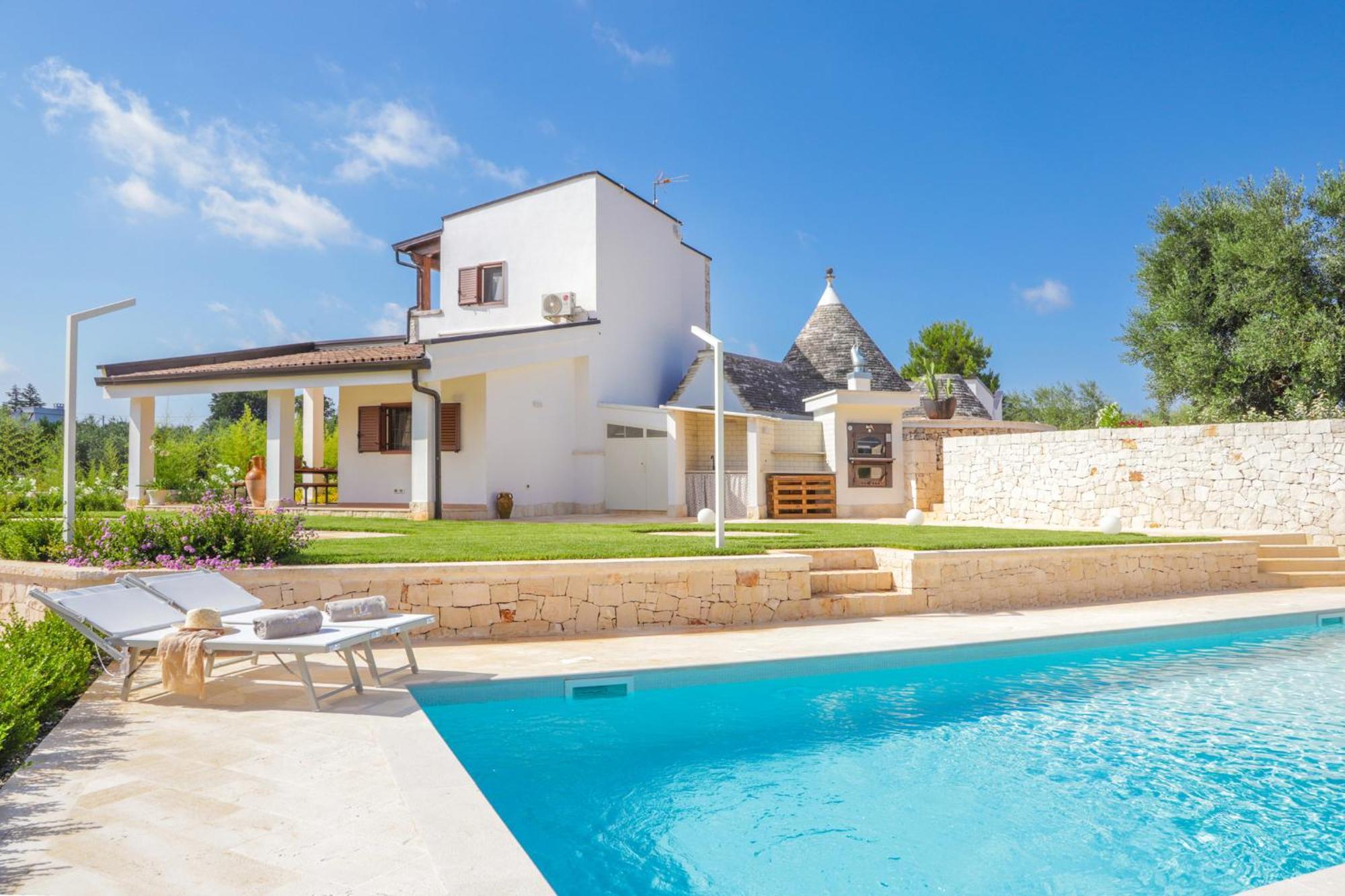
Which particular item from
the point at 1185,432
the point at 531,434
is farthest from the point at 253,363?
the point at 1185,432

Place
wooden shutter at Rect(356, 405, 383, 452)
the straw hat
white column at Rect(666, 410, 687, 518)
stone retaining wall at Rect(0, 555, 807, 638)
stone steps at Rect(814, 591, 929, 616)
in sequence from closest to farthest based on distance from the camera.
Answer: the straw hat, stone retaining wall at Rect(0, 555, 807, 638), stone steps at Rect(814, 591, 929, 616), white column at Rect(666, 410, 687, 518), wooden shutter at Rect(356, 405, 383, 452)

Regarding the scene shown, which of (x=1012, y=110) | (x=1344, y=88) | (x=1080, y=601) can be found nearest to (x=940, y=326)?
(x=1012, y=110)

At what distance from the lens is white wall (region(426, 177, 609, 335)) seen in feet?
70.8

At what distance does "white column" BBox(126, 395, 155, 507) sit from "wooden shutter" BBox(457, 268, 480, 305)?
324 inches

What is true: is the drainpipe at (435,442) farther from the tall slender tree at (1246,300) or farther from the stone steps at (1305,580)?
the tall slender tree at (1246,300)

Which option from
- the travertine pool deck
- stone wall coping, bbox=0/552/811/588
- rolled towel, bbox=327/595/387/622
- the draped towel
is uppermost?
stone wall coping, bbox=0/552/811/588

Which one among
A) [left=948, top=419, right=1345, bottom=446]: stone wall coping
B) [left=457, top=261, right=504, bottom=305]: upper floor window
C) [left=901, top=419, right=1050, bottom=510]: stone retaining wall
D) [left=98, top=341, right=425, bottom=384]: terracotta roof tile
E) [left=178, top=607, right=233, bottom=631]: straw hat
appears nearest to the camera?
[left=178, top=607, right=233, bottom=631]: straw hat

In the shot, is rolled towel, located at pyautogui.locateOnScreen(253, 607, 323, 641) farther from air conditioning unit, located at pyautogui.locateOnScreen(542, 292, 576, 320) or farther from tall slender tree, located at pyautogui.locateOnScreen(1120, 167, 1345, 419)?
tall slender tree, located at pyautogui.locateOnScreen(1120, 167, 1345, 419)

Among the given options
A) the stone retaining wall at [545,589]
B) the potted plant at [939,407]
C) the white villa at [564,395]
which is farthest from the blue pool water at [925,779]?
the potted plant at [939,407]

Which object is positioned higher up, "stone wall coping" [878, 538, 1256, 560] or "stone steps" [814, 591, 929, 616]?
"stone wall coping" [878, 538, 1256, 560]

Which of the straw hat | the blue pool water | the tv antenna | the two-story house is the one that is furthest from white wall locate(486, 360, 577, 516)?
the blue pool water

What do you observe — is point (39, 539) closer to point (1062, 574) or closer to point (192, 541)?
point (192, 541)

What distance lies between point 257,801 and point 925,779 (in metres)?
3.74

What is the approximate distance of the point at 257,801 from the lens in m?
3.73
